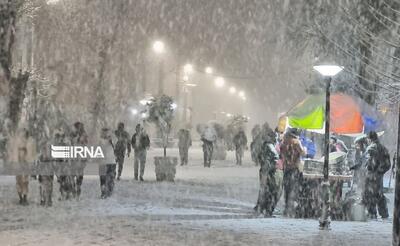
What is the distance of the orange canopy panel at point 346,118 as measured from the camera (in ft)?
58.9

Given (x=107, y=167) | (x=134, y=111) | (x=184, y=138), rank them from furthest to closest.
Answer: (x=134, y=111)
(x=184, y=138)
(x=107, y=167)

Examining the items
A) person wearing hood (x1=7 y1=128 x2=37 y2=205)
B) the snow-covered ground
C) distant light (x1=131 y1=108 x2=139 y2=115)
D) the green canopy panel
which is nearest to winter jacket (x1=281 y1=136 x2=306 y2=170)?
the snow-covered ground

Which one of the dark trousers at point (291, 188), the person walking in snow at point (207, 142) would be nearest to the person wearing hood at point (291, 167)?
the dark trousers at point (291, 188)

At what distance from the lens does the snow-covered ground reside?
11.3 meters

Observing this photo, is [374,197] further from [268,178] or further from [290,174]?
[268,178]

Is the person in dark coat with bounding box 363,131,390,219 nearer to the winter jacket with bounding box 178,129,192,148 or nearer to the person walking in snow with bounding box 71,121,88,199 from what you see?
the person walking in snow with bounding box 71,121,88,199

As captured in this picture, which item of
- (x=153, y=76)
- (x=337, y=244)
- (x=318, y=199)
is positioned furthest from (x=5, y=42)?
(x=153, y=76)

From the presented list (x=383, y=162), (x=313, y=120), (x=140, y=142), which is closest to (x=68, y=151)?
→ (x=313, y=120)

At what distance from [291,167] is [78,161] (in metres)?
4.98

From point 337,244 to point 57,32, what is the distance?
29.1m

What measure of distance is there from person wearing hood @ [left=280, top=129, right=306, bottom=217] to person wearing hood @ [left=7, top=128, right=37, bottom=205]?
17.2ft

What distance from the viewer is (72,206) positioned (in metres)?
15.4

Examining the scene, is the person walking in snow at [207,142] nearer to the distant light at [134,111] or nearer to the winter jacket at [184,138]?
the winter jacket at [184,138]

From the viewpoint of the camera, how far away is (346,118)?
1800 centimetres
